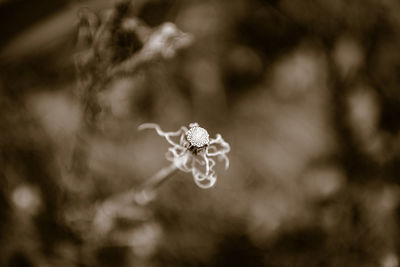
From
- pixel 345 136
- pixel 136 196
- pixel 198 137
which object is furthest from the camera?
pixel 345 136

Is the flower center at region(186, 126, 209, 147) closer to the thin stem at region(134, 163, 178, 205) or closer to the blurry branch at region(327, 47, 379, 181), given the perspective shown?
the thin stem at region(134, 163, 178, 205)

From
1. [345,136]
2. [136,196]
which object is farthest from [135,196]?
[345,136]

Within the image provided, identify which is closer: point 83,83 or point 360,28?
point 83,83

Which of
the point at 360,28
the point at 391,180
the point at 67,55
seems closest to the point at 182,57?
the point at 67,55

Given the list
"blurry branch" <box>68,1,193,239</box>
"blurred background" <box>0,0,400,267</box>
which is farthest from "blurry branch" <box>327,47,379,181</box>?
"blurry branch" <box>68,1,193,239</box>

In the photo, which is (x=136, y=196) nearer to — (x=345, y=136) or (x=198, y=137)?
(x=198, y=137)

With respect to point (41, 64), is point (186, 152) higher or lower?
lower

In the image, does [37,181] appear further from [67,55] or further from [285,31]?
[285,31]
